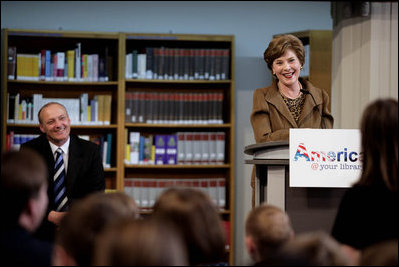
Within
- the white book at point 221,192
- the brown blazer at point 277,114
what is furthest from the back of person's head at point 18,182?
the white book at point 221,192

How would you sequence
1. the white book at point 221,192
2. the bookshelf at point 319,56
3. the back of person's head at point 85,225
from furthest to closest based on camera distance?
1. the white book at point 221,192
2. the bookshelf at point 319,56
3. the back of person's head at point 85,225

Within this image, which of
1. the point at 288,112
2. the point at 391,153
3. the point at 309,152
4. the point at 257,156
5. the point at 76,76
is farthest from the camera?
the point at 76,76

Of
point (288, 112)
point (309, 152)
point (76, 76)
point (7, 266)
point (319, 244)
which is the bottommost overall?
point (7, 266)

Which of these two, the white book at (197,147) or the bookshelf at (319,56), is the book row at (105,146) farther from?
the bookshelf at (319,56)

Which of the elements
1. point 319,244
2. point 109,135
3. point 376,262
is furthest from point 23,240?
point 109,135

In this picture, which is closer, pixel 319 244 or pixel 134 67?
pixel 319 244

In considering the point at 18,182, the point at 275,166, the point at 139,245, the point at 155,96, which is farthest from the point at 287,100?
the point at 155,96

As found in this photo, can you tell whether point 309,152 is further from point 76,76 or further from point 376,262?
point 76,76

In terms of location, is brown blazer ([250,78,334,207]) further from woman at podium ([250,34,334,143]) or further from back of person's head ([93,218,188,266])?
back of person's head ([93,218,188,266])

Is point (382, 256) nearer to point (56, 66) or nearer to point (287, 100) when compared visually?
point (287, 100)

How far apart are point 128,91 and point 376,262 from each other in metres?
4.81

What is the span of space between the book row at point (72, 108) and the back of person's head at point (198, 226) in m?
4.20

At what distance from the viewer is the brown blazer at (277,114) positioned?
130 inches

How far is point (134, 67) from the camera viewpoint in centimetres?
582
